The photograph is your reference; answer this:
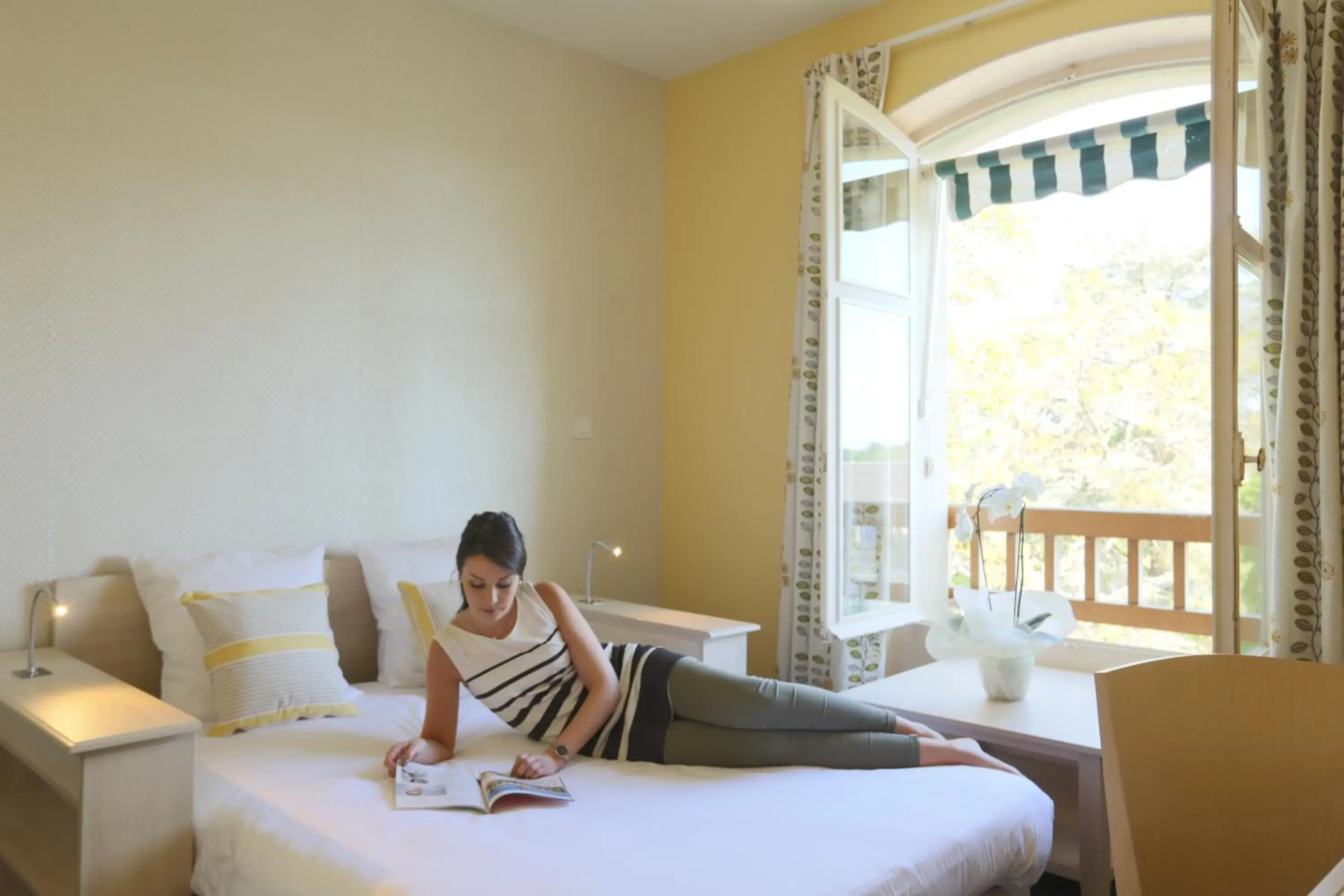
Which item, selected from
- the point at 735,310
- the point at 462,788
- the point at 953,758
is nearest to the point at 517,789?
the point at 462,788

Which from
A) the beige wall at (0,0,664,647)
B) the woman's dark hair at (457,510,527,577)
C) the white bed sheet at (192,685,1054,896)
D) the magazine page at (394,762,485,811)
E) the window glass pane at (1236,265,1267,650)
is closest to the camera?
the white bed sheet at (192,685,1054,896)

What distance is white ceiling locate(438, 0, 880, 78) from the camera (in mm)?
3402

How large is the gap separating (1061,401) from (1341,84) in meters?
3.47

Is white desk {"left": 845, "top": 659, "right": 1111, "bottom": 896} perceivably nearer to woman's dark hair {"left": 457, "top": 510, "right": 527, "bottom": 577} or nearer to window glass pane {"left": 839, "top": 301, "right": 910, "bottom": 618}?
window glass pane {"left": 839, "top": 301, "right": 910, "bottom": 618}

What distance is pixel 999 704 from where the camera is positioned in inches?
106


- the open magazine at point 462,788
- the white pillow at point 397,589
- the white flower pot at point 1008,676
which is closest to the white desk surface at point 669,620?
the white pillow at point 397,589

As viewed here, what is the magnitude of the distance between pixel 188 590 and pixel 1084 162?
9.98ft

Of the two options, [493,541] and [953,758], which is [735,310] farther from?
[953,758]

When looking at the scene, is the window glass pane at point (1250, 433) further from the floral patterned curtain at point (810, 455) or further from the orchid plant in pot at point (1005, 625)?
the floral patterned curtain at point (810, 455)

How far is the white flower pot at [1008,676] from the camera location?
2688 mm

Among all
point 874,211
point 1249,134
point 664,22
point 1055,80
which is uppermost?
point 664,22

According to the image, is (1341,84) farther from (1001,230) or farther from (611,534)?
(1001,230)

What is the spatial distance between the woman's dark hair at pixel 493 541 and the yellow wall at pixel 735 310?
1732 millimetres

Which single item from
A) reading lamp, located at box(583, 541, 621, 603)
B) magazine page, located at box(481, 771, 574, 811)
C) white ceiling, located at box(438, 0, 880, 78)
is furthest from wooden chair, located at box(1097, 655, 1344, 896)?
white ceiling, located at box(438, 0, 880, 78)
